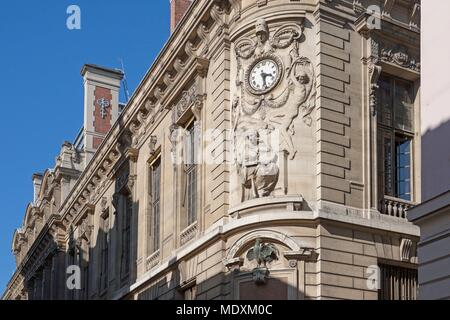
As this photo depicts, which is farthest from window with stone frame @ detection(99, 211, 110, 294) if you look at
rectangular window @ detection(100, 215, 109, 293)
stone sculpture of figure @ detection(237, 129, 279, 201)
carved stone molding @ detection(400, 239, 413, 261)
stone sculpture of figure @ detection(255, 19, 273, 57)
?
carved stone molding @ detection(400, 239, 413, 261)

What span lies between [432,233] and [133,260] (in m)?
19.9

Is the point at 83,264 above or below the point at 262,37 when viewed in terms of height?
below

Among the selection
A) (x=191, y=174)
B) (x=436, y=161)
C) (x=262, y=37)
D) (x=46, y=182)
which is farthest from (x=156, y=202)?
(x=46, y=182)

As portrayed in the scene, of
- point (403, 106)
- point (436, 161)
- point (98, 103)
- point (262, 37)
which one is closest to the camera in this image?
point (436, 161)

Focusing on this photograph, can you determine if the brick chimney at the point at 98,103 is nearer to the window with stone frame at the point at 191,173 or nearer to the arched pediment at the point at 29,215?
the arched pediment at the point at 29,215

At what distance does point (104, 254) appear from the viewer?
131ft

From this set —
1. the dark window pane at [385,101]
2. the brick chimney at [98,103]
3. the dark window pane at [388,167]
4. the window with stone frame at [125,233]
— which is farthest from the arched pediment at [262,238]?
the brick chimney at [98,103]

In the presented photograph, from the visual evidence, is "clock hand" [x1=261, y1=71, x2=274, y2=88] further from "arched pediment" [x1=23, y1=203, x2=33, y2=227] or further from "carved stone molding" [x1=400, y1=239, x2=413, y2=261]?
"arched pediment" [x1=23, y1=203, x2=33, y2=227]

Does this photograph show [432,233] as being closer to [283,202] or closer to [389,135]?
[283,202]

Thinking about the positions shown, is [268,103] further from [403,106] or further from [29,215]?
[29,215]

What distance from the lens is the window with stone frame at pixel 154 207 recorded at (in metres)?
32.6

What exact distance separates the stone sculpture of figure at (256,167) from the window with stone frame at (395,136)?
322cm

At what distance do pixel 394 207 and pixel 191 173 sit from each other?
24.1 ft
